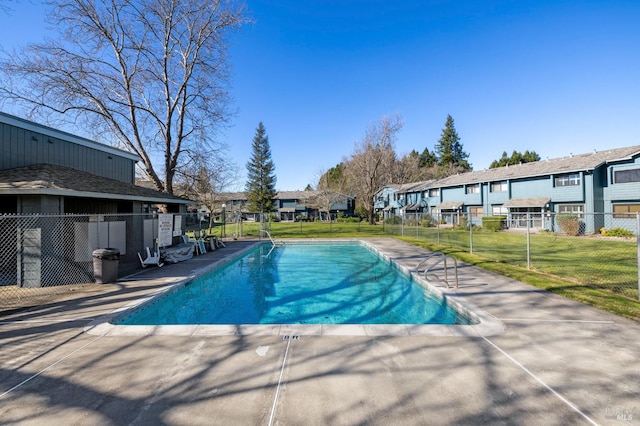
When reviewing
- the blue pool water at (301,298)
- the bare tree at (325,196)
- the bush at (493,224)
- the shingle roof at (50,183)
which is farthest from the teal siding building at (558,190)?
the bare tree at (325,196)

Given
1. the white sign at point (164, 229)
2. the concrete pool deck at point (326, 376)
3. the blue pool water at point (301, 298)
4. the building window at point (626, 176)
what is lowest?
the blue pool water at point (301, 298)

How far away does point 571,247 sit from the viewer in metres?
15.4

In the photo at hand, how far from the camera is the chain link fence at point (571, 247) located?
27.2 feet

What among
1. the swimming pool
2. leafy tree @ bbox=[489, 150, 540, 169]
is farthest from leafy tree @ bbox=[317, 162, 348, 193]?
the swimming pool

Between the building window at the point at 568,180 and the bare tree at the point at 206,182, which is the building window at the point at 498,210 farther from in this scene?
the bare tree at the point at 206,182

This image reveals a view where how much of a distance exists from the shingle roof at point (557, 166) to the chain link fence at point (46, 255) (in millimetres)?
31002

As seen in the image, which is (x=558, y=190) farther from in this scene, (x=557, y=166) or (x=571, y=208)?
(x=557, y=166)

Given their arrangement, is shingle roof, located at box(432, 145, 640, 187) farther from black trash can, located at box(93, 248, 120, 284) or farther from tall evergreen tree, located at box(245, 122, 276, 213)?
black trash can, located at box(93, 248, 120, 284)

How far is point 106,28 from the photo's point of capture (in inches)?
642

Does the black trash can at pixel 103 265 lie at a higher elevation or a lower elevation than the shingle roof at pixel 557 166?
lower

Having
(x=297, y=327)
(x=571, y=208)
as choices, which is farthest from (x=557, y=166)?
(x=297, y=327)

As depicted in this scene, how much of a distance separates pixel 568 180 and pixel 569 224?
526 cm

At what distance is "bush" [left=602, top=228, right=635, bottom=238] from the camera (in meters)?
18.5

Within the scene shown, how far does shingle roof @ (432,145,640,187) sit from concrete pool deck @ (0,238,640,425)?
78.5 feet
